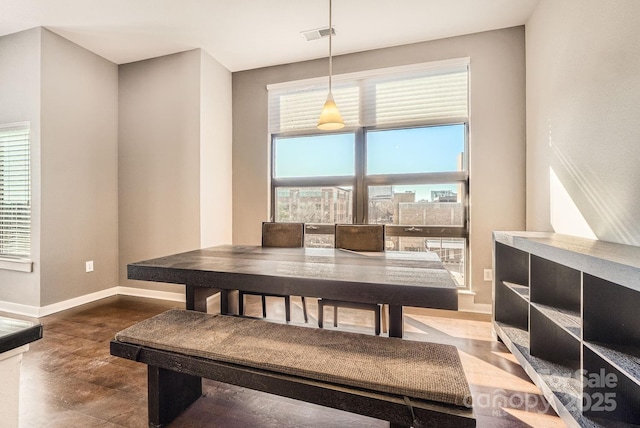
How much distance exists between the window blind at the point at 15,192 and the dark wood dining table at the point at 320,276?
2.36 m

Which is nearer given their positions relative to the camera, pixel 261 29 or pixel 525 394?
pixel 525 394

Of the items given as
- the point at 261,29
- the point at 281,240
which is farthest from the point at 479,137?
the point at 261,29

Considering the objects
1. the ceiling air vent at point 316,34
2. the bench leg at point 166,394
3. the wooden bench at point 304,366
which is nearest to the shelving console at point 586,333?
the wooden bench at point 304,366

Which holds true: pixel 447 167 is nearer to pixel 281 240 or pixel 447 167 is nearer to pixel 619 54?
pixel 619 54

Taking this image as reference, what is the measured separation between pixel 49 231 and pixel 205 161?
1762 millimetres

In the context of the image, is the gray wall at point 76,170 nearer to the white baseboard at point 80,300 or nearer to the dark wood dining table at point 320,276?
the white baseboard at point 80,300

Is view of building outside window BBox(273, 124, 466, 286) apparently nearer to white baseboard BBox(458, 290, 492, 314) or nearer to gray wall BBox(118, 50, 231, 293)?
white baseboard BBox(458, 290, 492, 314)

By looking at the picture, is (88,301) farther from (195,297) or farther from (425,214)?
(425,214)

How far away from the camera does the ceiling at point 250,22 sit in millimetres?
2723

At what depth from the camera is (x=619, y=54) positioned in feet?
5.65

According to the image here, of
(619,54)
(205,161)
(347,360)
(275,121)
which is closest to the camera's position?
(347,360)

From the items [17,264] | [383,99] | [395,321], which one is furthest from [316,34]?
[17,264]

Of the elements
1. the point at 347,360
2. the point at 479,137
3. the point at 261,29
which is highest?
the point at 261,29

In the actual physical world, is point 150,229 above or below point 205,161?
below
